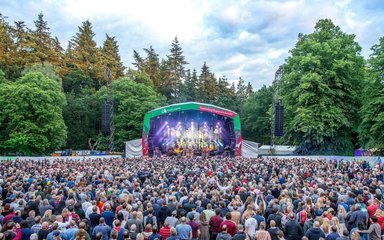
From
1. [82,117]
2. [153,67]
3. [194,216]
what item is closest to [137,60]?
[153,67]

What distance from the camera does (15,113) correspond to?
3203 cm

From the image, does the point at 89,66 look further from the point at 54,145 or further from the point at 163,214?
the point at 163,214

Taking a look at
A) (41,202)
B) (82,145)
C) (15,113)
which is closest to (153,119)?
(15,113)

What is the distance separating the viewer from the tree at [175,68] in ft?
188

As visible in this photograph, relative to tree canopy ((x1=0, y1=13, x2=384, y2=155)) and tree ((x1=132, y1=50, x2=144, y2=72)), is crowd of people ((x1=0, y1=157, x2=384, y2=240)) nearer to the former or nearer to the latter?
tree canopy ((x1=0, y1=13, x2=384, y2=155))

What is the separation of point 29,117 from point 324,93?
90.1 ft

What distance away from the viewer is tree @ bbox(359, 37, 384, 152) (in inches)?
1013

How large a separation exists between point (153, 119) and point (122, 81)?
46.9 feet

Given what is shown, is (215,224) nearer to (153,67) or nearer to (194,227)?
(194,227)

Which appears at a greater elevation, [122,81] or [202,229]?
[122,81]

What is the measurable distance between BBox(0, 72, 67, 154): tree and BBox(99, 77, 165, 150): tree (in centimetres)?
754

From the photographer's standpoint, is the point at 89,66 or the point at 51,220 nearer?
the point at 51,220

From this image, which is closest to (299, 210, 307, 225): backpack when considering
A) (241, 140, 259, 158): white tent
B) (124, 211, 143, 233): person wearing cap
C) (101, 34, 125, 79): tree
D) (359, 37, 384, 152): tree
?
(124, 211, 143, 233): person wearing cap

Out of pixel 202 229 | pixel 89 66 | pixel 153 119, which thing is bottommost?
pixel 202 229
